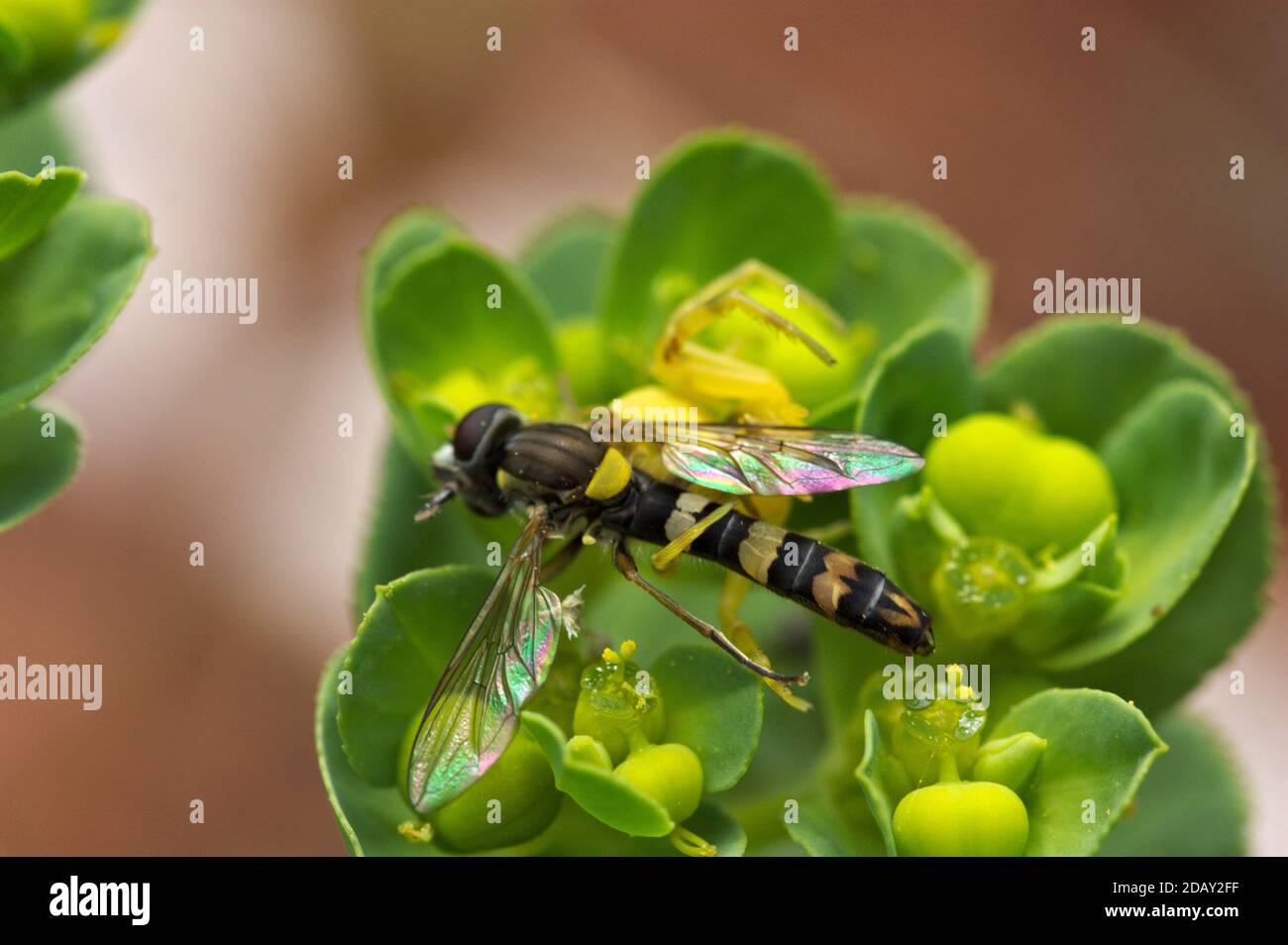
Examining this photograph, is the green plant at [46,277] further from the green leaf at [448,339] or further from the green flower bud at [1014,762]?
the green flower bud at [1014,762]

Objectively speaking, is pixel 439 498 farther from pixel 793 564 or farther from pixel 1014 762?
pixel 1014 762

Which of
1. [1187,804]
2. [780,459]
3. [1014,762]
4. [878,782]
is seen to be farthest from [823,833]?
[1187,804]

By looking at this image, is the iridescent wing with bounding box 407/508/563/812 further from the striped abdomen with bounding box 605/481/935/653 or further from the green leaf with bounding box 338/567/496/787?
the striped abdomen with bounding box 605/481/935/653

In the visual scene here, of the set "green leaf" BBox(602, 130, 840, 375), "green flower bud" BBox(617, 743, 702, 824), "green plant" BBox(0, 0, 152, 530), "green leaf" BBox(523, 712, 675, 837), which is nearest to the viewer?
"green leaf" BBox(523, 712, 675, 837)

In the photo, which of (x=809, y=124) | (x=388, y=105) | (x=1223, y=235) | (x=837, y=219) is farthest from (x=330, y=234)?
(x=1223, y=235)

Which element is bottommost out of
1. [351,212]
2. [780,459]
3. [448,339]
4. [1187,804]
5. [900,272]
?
[1187,804]

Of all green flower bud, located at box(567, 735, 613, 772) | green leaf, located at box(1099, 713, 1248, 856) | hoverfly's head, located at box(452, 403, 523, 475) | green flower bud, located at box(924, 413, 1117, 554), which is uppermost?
hoverfly's head, located at box(452, 403, 523, 475)

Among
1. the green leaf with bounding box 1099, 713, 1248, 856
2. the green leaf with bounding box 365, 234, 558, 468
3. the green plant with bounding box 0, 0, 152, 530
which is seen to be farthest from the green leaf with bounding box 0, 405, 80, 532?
the green leaf with bounding box 1099, 713, 1248, 856

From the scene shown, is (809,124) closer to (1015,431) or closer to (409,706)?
(1015,431)
